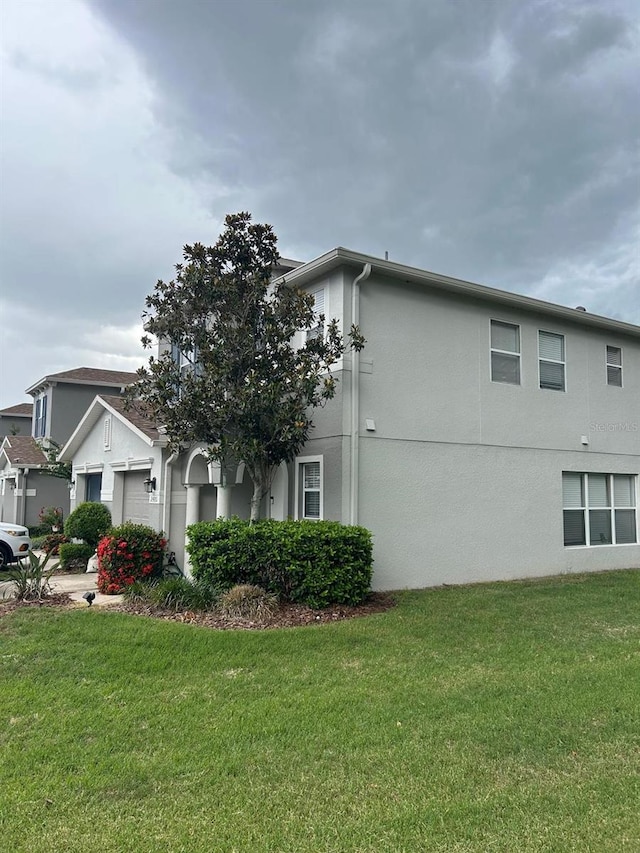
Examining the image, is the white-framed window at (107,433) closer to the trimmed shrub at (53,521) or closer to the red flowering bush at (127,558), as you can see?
the red flowering bush at (127,558)

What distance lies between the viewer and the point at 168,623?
25.3ft

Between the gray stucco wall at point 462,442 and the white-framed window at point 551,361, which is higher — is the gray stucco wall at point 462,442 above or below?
below

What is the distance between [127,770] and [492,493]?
30.1ft

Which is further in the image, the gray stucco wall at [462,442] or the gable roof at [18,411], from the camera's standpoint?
the gable roof at [18,411]

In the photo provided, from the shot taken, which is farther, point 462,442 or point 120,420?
point 120,420

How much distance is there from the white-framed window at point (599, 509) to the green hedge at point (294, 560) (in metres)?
6.08

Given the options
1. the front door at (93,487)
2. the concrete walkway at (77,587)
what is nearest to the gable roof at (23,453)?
the front door at (93,487)

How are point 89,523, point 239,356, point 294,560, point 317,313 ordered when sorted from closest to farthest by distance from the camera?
1. point 294,560
2. point 239,356
3. point 317,313
4. point 89,523

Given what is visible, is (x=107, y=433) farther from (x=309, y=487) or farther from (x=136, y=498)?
(x=309, y=487)

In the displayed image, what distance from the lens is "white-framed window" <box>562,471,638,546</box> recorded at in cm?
1307

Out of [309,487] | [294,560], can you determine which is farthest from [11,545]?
[294,560]

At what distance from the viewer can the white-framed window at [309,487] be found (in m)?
10.4

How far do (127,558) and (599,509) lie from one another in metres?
10.2

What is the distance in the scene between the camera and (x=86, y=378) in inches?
1024
